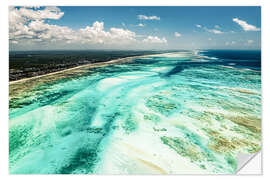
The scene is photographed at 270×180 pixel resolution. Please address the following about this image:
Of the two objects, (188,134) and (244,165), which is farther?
(188,134)
